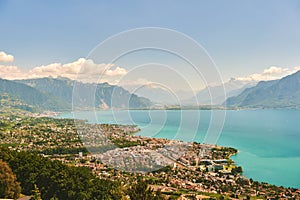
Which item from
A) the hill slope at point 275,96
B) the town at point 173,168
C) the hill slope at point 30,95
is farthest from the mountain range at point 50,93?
the hill slope at point 275,96

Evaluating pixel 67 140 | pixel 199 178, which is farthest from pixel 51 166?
pixel 67 140

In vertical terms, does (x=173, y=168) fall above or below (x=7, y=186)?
above

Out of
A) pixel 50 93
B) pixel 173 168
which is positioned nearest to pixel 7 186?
pixel 173 168

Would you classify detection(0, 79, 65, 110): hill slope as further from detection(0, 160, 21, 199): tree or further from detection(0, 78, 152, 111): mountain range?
detection(0, 160, 21, 199): tree

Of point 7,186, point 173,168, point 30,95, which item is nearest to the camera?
point 7,186

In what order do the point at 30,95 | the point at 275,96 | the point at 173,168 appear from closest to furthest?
the point at 173,168 → the point at 30,95 → the point at 275,96

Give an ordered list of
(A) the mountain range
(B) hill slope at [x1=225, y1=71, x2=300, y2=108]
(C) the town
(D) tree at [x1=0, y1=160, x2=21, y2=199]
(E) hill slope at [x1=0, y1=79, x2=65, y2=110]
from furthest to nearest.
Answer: (B) hill slope at [x1=225, y1=71, x2=300, y2=108] → (E) hill slope at [x1=0, y1=79, x2=65, y2=110] → (C) the town → (D) tree at [x1=0, y1=160, x2=21, y2=199] → (A) the mountain range

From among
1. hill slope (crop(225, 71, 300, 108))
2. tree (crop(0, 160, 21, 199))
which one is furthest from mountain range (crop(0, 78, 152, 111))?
hill slope (crop(225, 71, 300, 108))

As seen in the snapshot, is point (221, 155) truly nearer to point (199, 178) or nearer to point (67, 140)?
point (199, 178)

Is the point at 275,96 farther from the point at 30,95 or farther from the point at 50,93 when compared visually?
the point at 30,95

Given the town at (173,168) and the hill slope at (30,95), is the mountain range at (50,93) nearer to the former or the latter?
the hill slope at (30,95)

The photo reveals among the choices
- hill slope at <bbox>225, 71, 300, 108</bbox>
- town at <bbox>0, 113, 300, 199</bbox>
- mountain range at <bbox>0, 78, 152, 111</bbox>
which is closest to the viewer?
mountain range at <bbox>0, 78, 152, 111</bbox>

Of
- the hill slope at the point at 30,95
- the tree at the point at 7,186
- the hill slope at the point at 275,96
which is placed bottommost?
the tree at the point at 7,186
